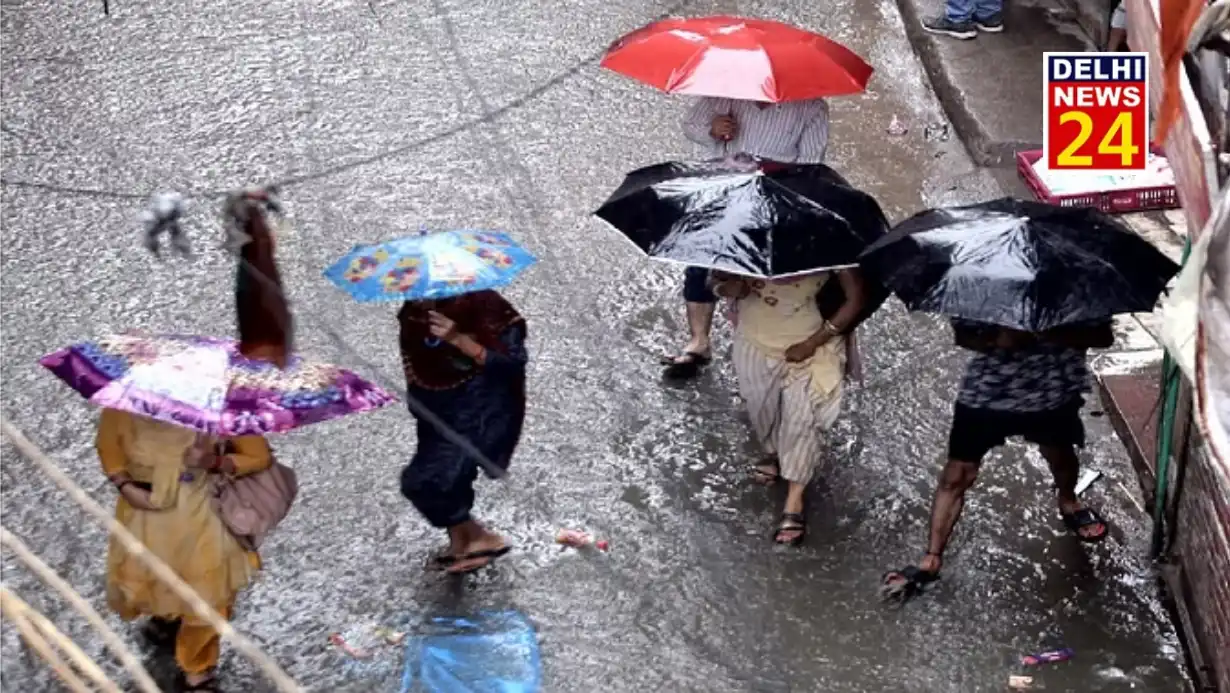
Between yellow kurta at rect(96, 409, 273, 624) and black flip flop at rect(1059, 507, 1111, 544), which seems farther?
black flip flop at rect(1059, 507, 1111, 544)

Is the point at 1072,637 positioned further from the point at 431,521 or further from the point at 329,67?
the point at 329,67

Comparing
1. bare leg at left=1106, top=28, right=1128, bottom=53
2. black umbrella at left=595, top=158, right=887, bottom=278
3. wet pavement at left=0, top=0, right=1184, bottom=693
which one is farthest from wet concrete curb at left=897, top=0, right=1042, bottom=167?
black umbrella at left=595, top=158, right=887, bottom=278

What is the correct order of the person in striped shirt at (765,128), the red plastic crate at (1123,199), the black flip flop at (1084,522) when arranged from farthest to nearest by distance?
the red plastic crate at (1123,199) < the person in striped shirt at (765,128) < the black flip flop at (1084,522)

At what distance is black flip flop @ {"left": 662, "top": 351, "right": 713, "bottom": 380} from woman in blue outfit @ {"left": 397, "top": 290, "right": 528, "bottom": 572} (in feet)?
4.58

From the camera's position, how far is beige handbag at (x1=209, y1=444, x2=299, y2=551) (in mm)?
4926

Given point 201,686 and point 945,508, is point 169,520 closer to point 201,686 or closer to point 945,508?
point 201,686

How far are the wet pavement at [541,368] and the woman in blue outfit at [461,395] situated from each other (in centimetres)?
25

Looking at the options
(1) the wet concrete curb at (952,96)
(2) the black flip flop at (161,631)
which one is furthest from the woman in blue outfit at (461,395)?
(1) the wet concrete curb at (952,96)

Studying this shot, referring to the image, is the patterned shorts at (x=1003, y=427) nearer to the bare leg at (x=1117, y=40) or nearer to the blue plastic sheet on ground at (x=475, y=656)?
the blue plastic sheet on ground at (x=475, y=656)

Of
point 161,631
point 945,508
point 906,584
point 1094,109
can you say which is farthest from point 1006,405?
point 161,631

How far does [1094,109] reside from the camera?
275 inches

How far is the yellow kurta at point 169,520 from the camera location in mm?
4781

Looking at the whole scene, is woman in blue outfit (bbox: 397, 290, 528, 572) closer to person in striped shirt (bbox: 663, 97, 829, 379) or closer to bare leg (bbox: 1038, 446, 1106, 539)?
person in striped shirt (bbox: 663, 97, 829, 379)

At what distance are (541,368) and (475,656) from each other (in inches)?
71.7
